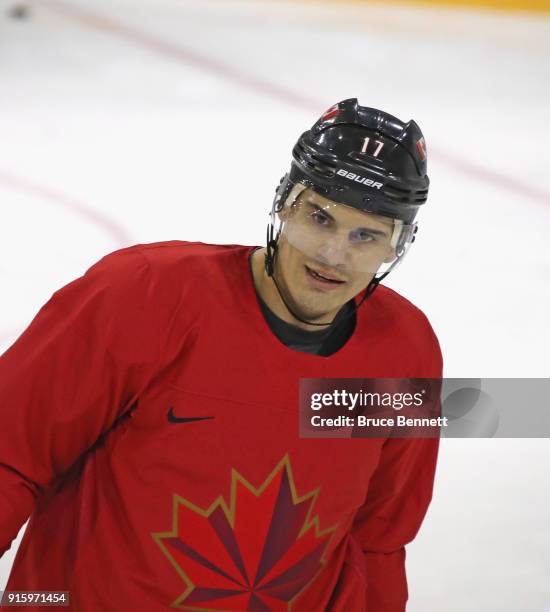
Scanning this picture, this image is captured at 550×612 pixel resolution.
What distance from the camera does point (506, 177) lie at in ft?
15.3

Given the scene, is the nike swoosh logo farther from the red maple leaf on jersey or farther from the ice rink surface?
the ice rink surface

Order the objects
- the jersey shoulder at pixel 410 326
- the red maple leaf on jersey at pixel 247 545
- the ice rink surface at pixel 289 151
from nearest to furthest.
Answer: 1. the red maple leaf on jersey at pixel 247 545
2. the jersey shoulder at pixel 410 326
3. the ice rink surface at pixel 289 151

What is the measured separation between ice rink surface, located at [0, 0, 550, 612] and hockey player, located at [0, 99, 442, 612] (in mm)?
942

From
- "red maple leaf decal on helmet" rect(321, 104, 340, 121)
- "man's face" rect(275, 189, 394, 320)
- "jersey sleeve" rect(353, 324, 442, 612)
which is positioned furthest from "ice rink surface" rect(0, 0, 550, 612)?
"red maple leaf decal on helmet" rect(321, 104, 340, 121)

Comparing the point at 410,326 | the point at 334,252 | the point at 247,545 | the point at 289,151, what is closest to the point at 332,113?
the point at 334,252

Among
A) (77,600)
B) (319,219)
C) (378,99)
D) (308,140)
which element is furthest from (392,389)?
(378,99)

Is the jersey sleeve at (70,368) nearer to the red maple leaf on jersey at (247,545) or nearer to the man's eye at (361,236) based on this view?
the red maple leaf on jersey at (247,545)

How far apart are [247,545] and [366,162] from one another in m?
0.60

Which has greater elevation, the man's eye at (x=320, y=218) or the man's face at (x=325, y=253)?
the man's eye at (x=320, y=218)

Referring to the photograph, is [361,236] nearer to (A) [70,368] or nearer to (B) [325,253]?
(B) [325,253]

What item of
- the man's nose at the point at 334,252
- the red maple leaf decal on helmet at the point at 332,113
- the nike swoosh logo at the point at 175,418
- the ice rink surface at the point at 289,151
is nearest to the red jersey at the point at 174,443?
the nike swoosh logo at the point at 175,418

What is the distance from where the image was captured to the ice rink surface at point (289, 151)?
2.86 m

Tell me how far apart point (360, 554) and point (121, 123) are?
3375 millimetres

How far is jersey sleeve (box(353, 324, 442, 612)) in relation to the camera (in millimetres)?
1812
